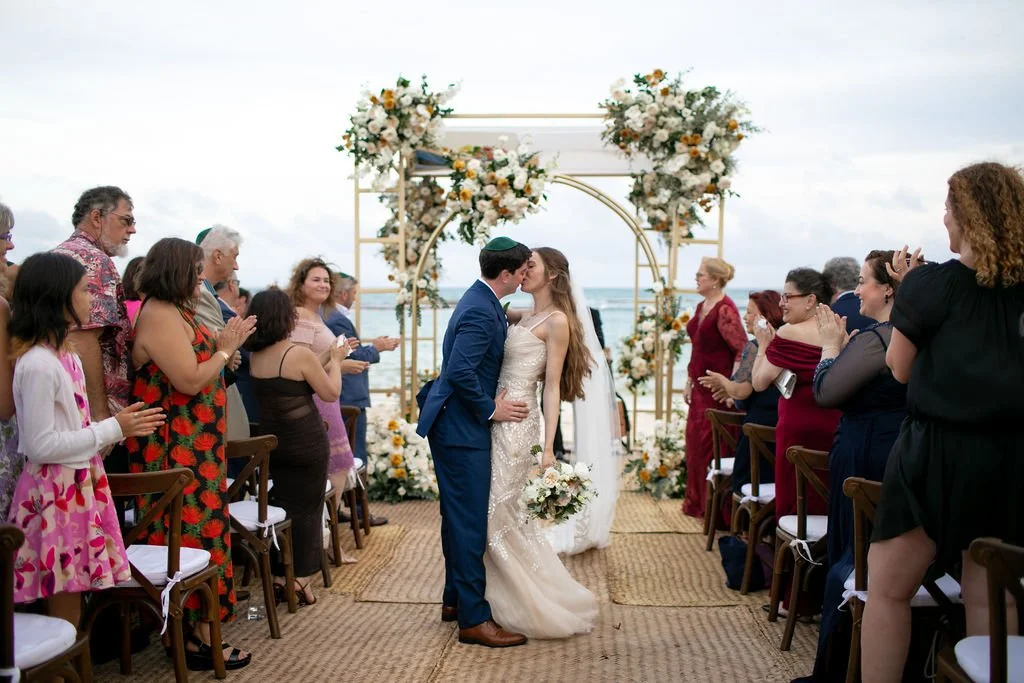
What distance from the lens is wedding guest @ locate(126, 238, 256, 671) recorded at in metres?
3.79

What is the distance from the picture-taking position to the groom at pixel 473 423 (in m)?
4.20

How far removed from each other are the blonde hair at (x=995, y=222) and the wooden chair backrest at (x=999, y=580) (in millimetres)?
754

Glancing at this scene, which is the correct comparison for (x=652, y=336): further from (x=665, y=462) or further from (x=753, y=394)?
(x=753, y=394)

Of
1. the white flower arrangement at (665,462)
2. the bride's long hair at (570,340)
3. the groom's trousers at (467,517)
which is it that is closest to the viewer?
the groom's trousers at (467,517)

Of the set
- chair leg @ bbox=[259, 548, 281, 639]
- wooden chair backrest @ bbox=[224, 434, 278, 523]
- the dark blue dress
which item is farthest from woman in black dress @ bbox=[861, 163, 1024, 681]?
chair leg @ bbox=[259, 548, 281, 639]

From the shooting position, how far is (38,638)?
2.65 metres

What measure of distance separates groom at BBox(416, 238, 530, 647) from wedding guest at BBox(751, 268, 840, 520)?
4.37ft

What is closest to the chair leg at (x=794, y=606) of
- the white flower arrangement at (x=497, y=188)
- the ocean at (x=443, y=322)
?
the white flower arrangement at (x=497, y=188)

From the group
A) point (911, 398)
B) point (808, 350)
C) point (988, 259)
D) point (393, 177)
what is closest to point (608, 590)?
point (808, 350)

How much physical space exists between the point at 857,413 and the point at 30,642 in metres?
2.94

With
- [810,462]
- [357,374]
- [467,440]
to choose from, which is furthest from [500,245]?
[357,374]

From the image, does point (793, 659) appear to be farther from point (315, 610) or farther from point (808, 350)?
point (315, 610)

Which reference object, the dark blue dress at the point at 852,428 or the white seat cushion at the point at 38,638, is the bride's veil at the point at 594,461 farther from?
the white seat cushion at the point at 38,638

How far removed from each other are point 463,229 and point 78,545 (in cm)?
447
